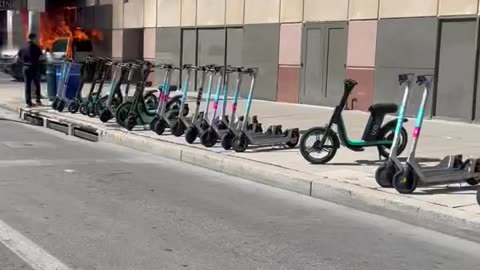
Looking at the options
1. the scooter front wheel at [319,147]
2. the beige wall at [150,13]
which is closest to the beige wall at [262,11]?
the beige wall at [150,13]

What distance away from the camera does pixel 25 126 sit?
15.9 meters

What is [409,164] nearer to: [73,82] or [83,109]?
[83,109]

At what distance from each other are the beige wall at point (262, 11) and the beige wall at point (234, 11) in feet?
1.06

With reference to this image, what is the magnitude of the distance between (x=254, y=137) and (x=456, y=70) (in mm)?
6757

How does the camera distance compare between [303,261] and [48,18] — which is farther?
[48,18]

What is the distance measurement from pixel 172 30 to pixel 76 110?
33.9 ft

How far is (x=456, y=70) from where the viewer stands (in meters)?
15.9

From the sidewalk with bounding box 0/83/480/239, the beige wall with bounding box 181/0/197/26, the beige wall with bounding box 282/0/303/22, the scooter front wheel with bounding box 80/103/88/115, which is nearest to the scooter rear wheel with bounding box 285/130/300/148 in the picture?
the sidewalk with bounding box 0/83/480/239

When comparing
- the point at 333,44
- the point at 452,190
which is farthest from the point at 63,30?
the point at 452,190

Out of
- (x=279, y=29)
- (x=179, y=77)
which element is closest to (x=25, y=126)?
(x=279, y=29)

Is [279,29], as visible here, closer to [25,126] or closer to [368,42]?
[368,42]

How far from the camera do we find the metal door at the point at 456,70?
15.6 meters

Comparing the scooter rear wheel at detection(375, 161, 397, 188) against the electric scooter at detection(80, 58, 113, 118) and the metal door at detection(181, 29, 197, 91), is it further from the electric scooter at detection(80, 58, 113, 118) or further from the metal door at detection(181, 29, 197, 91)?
the metal door at detection(181, 29, 197, 91)

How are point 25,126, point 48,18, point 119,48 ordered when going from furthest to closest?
point 48,18 → point 119,48 → point 25,126
